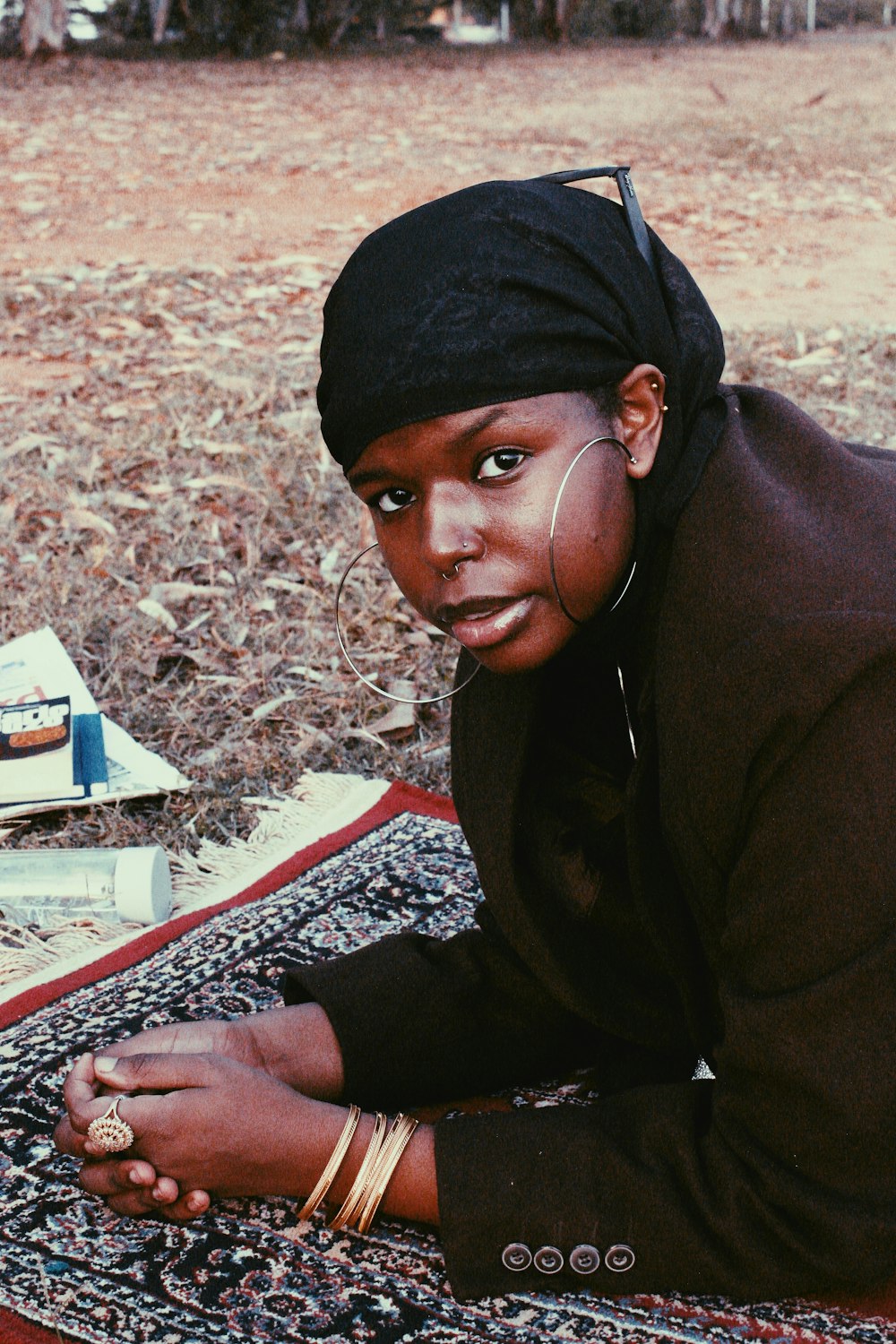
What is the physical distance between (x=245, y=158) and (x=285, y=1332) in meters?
11.4

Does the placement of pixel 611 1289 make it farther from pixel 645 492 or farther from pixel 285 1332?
pixel 645 492

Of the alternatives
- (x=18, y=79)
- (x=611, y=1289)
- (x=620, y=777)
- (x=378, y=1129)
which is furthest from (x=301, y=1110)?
(x=18, y=79)

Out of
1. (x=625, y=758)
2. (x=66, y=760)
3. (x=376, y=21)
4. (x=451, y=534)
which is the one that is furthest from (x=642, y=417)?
(x=376, y=21)

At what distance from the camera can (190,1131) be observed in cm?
188

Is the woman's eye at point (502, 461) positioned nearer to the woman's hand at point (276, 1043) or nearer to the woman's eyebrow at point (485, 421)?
the woman's eyebrow at point (485, 421)

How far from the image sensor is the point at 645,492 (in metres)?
1.74

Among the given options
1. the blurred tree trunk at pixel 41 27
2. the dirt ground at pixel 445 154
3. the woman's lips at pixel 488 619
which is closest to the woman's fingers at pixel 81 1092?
the woman's lips at pixel 488 619

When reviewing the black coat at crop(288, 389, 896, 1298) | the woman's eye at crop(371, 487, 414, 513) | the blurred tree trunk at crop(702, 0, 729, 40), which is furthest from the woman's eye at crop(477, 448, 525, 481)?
the blurred tree trunk at crop(702, 0, 729, 40)

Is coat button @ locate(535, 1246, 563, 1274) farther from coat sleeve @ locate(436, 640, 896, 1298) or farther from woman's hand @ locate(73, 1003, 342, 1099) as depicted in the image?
woman's hand @ locate(73, 1003, 342, 1099)

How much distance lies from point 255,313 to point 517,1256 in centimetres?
629

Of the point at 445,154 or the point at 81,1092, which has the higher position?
the point at 445,154

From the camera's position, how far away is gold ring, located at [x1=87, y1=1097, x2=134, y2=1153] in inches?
74.1

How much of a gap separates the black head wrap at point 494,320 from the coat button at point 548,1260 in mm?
920

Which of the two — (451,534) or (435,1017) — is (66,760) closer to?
(435,1017)
